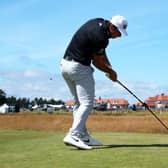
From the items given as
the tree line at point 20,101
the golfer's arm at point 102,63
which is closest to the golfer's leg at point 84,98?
the golfer's arm at point 102,63

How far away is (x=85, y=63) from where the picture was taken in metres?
8.52

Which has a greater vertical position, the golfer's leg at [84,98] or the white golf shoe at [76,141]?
the golfer's leg at [84,98]

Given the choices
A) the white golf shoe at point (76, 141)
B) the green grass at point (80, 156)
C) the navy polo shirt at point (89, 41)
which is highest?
the navy polo shirt at point (89, 41)

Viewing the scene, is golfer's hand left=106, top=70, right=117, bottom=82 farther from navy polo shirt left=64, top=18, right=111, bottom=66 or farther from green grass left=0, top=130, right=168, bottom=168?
green grass left=0, top=130, right=168, bottom=168

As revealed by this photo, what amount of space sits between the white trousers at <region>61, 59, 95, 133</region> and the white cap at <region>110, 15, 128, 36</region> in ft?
2.63

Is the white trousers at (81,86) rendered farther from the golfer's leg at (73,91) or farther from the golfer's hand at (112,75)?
the golfer's hand at (112,75)

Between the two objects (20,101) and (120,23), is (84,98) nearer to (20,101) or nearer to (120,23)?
(120,23)

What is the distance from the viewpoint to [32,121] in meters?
21.2

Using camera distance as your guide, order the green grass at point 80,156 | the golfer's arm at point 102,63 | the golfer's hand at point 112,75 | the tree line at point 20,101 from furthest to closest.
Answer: the tree line at point 20,101
the golfer's hand at point 112,75
the golfer's arm at point 102,63
the green grass at point 80,156

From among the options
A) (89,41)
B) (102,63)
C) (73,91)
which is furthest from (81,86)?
(89,41)

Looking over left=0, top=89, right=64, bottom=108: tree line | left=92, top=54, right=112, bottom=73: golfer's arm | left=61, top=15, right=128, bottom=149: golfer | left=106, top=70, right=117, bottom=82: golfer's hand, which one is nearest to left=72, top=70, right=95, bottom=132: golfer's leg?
left=61, top=15, right=128, bottom=149: golfer

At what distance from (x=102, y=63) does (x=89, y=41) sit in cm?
48

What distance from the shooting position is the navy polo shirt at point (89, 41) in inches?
321

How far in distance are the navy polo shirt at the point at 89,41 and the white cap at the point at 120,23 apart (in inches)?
3.8
